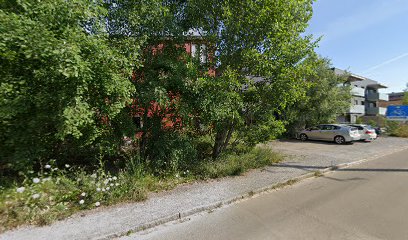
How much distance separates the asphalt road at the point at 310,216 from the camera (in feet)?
11.8

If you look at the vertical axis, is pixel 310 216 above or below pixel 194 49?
below

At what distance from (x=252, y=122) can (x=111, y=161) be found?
5.18 meters

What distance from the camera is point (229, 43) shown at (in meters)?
6.93

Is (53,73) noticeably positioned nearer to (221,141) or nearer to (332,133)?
(221,141)

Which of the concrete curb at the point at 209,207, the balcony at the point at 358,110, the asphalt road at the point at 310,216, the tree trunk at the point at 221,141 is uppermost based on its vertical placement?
the balcony at the point at 358,110

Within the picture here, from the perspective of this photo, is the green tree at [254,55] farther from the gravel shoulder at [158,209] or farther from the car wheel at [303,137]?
the car wheel at [303,137]

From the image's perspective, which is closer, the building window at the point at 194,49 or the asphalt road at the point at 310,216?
the asphalt road at the point at 310,216

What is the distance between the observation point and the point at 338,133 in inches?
588

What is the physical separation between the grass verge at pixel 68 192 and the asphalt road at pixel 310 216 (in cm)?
144

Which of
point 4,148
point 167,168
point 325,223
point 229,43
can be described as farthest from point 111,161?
point 325,223

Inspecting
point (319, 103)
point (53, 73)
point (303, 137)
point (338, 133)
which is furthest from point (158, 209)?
point (319, 103)

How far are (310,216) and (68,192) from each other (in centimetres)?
513

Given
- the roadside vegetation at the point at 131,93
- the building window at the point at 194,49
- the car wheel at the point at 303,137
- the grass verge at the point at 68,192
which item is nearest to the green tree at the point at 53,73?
the roadside vegetation at the point at 131,93

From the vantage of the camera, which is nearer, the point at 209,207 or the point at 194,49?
the point at 209,207
